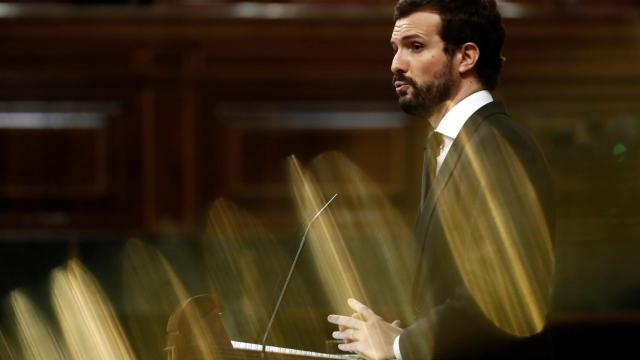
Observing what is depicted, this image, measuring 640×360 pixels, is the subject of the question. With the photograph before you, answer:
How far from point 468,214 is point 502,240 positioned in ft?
0.21

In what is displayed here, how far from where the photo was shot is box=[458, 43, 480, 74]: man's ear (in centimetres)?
169

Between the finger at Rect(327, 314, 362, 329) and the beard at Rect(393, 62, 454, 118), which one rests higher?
the beard at Rect(393, 62, 454, 118)

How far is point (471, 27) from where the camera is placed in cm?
169

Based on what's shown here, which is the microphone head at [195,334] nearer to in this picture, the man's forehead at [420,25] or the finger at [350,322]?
the finger at [350,322]

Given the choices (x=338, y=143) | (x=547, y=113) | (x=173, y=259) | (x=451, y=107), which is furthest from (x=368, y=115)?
(x=451, y=107)

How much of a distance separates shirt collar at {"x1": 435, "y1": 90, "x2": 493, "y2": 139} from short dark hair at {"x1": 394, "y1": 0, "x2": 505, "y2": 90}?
0.03 m

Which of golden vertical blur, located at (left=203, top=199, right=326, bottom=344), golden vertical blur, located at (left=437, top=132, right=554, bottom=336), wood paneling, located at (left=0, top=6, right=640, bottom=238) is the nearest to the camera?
golden vertical blur, located at (left=437, top=132, right=554, bottom=336)

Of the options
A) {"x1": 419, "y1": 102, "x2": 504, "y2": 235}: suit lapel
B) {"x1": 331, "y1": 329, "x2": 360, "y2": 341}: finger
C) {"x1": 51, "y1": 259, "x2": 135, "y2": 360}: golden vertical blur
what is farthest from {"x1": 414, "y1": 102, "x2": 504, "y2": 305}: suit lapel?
{"x1": 51, "y1": 259, "x2": 135, "y2": 360}: golden vertical blur

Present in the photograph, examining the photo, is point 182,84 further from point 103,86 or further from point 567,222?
point 567,222

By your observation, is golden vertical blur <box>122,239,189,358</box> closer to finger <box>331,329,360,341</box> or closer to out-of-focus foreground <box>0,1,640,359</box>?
out-of-focus foreground <box>0,1,640,359</box>

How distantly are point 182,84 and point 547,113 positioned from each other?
1186 millimetres

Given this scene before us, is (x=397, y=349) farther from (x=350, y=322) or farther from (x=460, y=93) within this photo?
(x=460, y=93)

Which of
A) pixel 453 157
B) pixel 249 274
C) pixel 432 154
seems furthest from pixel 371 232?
pixel 453 157

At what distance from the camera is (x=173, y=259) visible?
131 inches
